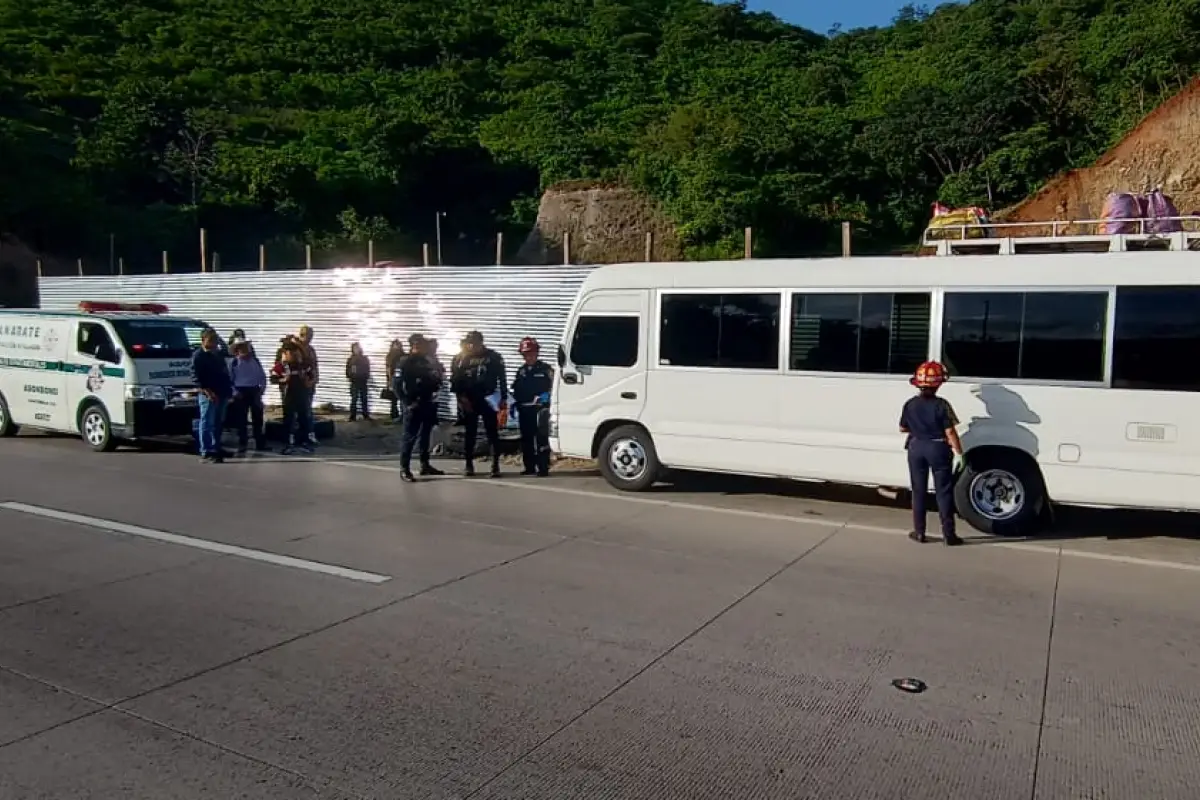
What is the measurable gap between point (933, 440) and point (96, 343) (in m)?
11.5

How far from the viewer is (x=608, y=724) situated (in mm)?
4336

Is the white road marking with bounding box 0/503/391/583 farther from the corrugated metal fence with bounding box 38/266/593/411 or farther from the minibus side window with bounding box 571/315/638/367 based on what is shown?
the corrugated metal fence with bounding box 38/266/593/411

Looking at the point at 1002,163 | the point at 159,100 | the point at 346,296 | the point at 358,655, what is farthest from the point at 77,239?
the point at 358,655

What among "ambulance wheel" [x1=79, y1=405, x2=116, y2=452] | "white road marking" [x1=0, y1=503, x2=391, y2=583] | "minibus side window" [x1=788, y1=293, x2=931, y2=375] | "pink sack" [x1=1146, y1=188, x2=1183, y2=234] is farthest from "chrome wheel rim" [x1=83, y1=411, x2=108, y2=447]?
"pink sack" [x1=1146, y1=188, x2=1183, y2=234]

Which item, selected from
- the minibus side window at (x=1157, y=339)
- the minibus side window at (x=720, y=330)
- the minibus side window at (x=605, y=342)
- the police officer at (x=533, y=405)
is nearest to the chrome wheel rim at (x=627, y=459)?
the minibus side window at (x=605, y=342)

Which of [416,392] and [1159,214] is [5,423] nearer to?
[416,392]

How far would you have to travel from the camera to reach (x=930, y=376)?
783 centimetres

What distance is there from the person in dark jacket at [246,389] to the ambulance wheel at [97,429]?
171 centimetres

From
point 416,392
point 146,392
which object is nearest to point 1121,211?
point 416,392

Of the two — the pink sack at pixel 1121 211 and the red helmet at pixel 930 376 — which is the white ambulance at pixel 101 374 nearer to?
the red helmet at pixel 930 376

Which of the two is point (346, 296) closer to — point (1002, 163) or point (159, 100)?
point (1002, 163)

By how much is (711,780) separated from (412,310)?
14.4 metres

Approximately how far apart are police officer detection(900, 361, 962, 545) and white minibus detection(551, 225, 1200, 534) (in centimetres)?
70

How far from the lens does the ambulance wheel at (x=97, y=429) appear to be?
13375mm
